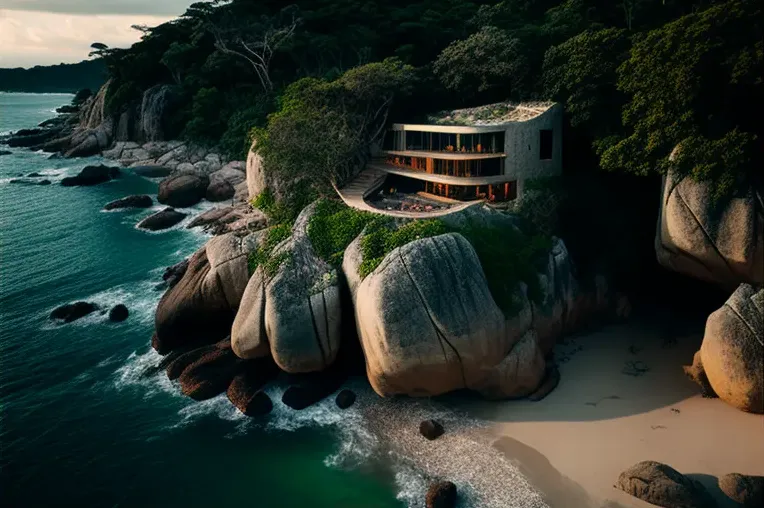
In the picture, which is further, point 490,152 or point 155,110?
point 155,110

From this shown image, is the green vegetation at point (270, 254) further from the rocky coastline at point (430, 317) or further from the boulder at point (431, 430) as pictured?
the boulder at point (431, 430)

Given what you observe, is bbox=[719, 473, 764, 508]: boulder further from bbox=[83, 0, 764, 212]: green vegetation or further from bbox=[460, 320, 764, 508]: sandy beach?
bbox=[83, 0, 764, 212]: green vegetation

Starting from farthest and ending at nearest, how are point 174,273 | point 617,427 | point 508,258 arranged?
point 174,273
point 508,258
point 617,427

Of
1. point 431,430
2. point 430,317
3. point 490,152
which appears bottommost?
point 431,430

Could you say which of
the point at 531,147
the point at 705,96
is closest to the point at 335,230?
the point at 531,147

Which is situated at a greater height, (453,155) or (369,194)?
(453,155)

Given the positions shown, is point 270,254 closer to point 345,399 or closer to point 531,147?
point 345,399

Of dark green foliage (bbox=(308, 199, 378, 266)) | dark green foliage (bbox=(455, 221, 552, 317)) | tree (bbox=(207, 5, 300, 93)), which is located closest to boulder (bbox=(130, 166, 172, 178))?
tree (bbox=(207, 5, 300, 93))
